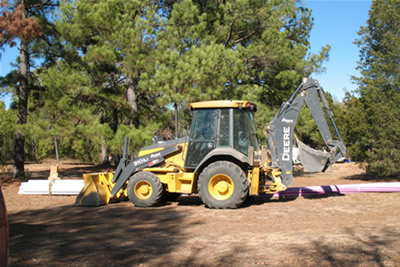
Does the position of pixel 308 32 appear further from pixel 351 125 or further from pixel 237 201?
pixel 237 201

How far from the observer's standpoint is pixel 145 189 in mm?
10281

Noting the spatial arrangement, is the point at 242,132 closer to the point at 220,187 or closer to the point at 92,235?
the point at 220,187

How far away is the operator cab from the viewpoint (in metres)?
9.88

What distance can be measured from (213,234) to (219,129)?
3595mm

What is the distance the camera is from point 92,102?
17375 millimetres

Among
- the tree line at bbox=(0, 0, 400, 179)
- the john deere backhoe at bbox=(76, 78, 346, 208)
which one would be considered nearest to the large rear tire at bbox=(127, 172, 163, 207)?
the john deere backhoe at bbox=(76, 78, 346, 208)

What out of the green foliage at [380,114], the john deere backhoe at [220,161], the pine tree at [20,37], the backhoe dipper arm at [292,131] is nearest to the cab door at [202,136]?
the john deere backhoe at [220,161]

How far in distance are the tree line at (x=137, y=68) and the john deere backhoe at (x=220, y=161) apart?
16.2 feet

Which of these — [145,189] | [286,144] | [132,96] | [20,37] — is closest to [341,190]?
[286,144]

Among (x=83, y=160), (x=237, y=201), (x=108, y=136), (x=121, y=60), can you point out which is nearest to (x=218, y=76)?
(x=121, y=60)

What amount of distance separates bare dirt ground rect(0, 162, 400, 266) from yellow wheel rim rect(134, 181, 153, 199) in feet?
1.27

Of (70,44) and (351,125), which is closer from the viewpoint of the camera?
(70,44)

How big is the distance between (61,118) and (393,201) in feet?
41.4

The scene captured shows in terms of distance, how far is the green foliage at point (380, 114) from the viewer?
16.4 m
